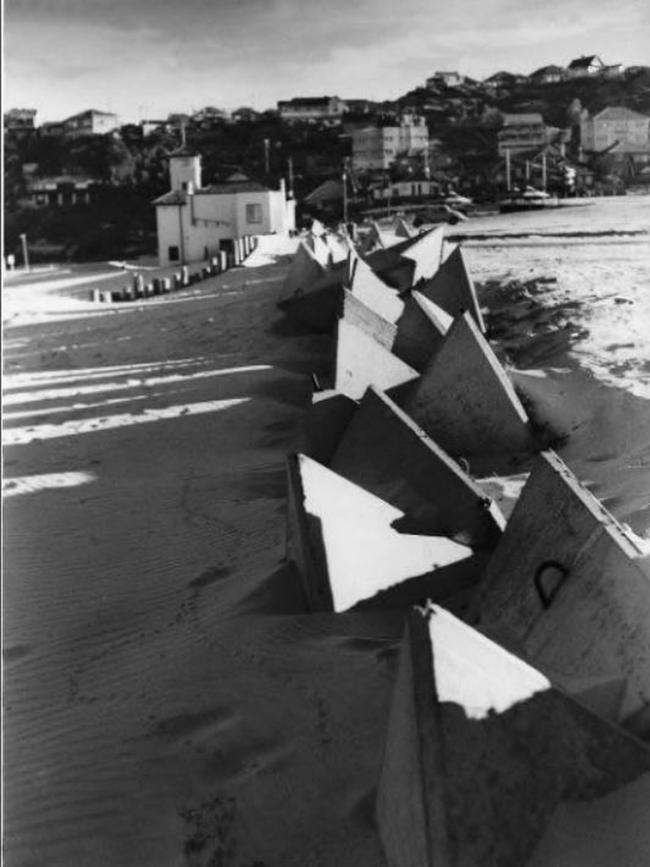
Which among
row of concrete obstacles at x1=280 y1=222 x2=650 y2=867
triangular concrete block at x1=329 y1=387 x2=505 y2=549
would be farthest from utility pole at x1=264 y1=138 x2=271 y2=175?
triangular concrete block at x1=329 y1=387 x2=505 y2=549

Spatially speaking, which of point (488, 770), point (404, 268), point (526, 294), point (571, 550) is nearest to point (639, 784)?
point (488, 770)

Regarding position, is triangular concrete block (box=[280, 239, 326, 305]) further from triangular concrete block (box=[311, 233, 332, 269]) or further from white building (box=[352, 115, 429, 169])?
white building (box=[352, 115, 429, 169])

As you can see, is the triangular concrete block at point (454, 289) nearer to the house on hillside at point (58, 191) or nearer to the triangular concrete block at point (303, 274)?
the triangular concrete block at point (303, 274)

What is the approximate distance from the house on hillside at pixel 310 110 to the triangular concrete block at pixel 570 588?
60.2 meters

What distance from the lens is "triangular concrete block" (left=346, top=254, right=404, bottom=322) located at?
417 inches

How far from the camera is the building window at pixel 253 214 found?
33344 millimetres

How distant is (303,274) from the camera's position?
46.6 feet

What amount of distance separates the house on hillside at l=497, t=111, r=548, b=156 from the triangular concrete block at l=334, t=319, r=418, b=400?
130 ft

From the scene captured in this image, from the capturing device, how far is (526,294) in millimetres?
11531

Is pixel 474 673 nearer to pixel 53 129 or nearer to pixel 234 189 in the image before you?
pixel 234 189

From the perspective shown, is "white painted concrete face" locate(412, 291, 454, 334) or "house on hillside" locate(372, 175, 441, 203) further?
"house on hillside" locate(372, 175, 441, 203)

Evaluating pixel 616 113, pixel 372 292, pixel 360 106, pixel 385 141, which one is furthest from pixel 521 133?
pixel 372 292

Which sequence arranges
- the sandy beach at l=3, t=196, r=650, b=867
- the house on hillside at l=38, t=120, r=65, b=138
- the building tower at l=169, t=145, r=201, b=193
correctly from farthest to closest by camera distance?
the house on hillside at l=38, t=120, r=65, b=138
the building tower at l=169, t=145, r=201, b=193
the sandy beach at l=3, t=196, r=650, b=867

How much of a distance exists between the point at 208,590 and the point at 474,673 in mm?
3255
